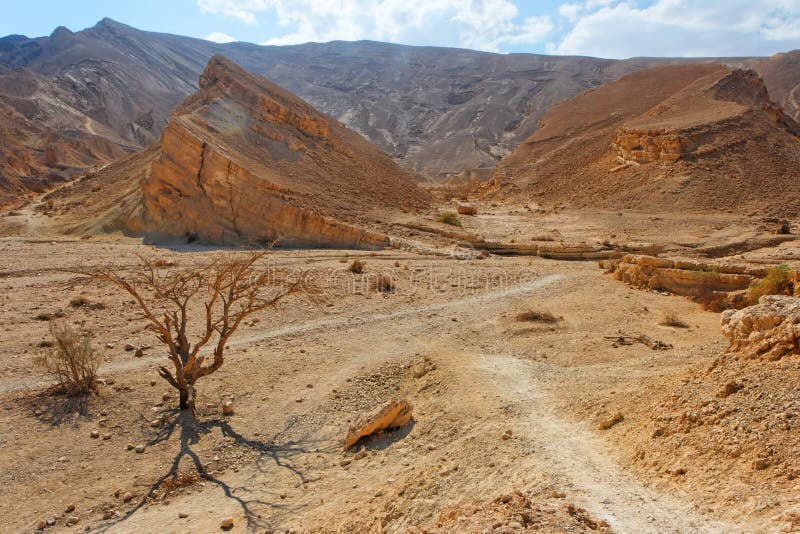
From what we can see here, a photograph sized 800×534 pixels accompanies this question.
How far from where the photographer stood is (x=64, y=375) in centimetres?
851

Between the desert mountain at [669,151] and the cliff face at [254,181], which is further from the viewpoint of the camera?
the desert mountain at [669,151]

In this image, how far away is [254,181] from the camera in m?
20.6

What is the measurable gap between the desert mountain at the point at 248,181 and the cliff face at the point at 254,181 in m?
0.04

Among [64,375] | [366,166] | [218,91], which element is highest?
[218,91]

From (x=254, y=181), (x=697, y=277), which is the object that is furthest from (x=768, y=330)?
(x=254, y=181)

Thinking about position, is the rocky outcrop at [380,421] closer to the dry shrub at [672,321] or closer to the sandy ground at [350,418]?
the sandy ground at [350,418]

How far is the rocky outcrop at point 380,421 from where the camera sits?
6965mm

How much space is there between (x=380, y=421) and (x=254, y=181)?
15329 millimetres

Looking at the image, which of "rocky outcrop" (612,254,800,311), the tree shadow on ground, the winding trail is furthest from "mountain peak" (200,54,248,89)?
the winding trail

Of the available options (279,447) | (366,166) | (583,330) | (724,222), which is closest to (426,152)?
(366,166)

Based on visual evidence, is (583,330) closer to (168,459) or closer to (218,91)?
(168,459)

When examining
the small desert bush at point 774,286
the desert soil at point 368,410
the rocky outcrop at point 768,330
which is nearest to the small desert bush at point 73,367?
the desert soil at point 368,410

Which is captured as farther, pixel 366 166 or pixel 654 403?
pixel 366 166

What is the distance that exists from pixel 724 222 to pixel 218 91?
22299 mm
